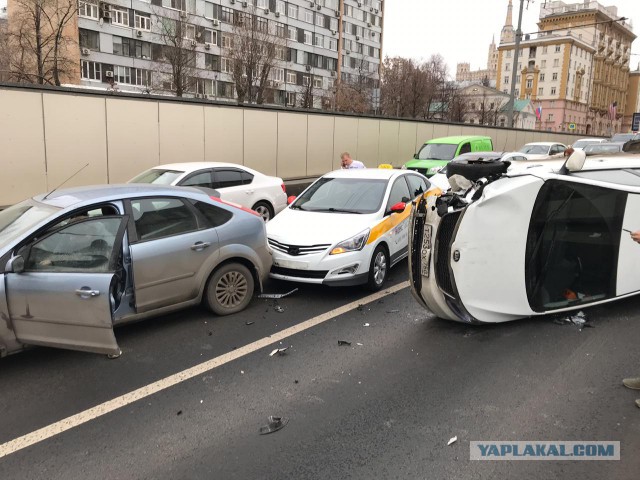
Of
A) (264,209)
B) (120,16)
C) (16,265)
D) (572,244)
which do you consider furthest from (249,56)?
(16,265)

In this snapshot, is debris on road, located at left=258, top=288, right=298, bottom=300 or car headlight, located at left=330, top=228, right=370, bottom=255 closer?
car headlight, located at left=330, top=228, right=370, bottom=255

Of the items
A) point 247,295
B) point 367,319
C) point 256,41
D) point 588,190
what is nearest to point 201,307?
point 247,295

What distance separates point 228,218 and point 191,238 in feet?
1.94

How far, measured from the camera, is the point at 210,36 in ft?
198

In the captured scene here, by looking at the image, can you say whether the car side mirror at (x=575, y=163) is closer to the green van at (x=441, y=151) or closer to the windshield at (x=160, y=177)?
the windshield at (x=160, y=177)

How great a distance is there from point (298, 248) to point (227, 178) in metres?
4.47

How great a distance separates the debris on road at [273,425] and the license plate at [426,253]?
91.0 inches

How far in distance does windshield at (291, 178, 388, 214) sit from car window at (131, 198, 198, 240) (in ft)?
7.89

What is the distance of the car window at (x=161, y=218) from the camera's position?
525 centimetres

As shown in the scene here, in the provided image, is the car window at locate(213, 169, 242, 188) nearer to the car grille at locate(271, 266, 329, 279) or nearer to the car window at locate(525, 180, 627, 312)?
the car grille at locate(271, 266, 329, 279)

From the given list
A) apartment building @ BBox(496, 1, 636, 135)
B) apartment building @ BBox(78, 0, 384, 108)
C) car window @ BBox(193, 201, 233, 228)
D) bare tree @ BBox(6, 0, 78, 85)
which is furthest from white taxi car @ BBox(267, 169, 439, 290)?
apartment building @ BBox(496, 1, 636, 135)

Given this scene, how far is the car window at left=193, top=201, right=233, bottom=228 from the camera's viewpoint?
5.81 m

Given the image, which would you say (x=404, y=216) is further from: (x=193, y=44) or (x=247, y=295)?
(x=193, y=44)

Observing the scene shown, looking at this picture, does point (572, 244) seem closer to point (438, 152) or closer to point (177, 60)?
point (438, 152)
